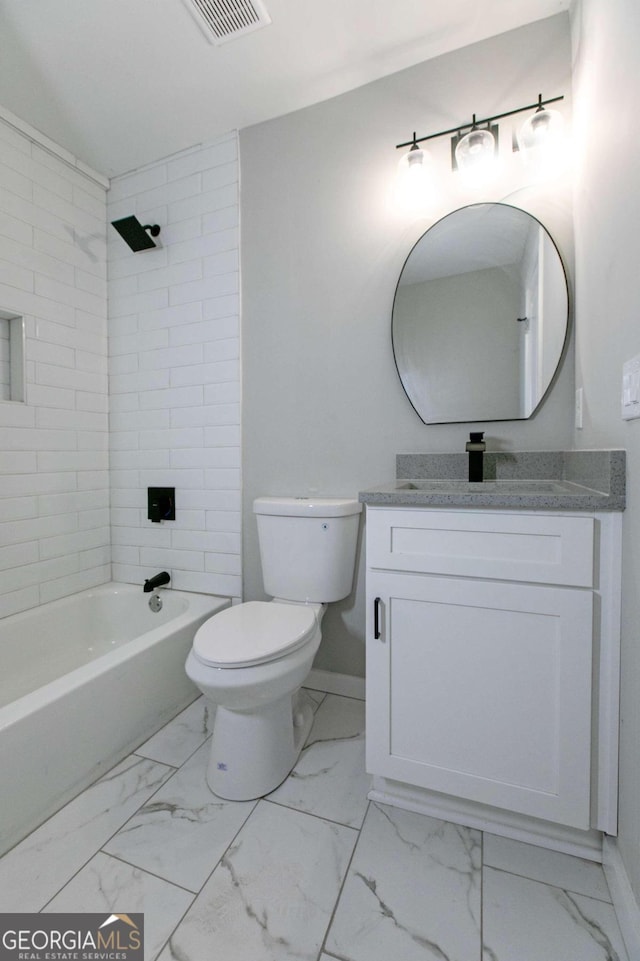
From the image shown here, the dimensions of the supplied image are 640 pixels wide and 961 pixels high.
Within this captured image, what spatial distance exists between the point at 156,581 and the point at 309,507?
914 millimetres

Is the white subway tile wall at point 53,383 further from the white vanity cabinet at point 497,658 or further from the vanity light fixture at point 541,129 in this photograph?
the vanity light fixture at point 541,129

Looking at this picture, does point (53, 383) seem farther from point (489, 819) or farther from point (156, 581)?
point (489, 819)

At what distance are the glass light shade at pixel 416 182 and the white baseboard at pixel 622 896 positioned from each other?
2008 mm

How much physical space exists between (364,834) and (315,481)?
1.16 metres

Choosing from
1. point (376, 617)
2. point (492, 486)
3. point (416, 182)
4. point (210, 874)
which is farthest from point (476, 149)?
point (210, 874)

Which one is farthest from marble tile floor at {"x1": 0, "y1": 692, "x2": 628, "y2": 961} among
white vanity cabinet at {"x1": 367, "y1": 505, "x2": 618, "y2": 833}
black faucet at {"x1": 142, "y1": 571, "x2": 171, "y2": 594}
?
black faucet at {"x1": 142, "y1": 571, "x2": 171, "y2": 594}

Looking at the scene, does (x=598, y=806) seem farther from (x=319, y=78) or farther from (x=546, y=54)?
(x=319, y=78)

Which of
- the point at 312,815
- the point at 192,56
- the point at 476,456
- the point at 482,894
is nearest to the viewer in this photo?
the point at 482,894

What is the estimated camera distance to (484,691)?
105 centimetres

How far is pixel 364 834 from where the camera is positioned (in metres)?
1.10

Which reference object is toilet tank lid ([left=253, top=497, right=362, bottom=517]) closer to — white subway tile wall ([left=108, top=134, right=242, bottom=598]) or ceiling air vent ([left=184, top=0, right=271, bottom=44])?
white subway tile wall ([left=108, top=134, right=242, bottom=598])

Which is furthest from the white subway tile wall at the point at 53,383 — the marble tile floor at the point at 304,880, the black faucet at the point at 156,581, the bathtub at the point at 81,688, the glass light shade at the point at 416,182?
the glass light shade at the point at 416,182

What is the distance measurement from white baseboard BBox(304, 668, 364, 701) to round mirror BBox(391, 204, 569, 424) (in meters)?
1.12

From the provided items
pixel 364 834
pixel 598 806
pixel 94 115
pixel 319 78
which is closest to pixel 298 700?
pixel 364 834
